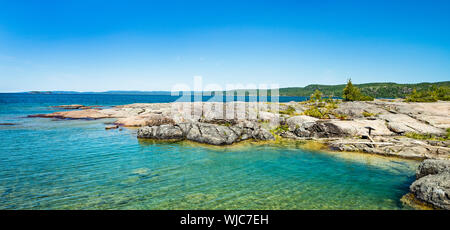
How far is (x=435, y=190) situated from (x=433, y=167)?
373cm

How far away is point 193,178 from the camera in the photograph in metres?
14.8

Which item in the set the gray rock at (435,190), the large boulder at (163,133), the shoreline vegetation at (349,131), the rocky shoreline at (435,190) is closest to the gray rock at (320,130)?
the shoreline vegetation at (349,131)

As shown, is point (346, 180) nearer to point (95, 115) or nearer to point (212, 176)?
point (212, 176)

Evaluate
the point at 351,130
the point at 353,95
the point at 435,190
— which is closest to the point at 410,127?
the point at 351,130

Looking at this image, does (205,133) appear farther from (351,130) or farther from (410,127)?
(410,127)

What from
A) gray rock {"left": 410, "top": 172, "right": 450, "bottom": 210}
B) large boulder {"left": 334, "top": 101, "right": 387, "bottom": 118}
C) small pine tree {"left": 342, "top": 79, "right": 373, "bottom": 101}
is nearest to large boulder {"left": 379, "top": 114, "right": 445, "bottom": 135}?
large boulder {"left": 334, "top": 101, "right": 387, "bottom": 118}

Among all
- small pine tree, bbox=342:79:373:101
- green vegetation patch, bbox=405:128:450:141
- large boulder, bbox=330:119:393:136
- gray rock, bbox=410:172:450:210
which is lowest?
gray rock, bbox=410:172:450:210

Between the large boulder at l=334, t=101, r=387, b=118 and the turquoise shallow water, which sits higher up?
the large boulder at l=334, t=101, r=387, b=118

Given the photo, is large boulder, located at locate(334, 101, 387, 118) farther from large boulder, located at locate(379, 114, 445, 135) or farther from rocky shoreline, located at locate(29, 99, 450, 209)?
large boulder, located at locate(379, 114, 445, 135)

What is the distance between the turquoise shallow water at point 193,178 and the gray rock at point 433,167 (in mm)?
1097

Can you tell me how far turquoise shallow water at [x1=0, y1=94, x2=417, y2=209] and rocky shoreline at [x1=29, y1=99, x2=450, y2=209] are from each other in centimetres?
186

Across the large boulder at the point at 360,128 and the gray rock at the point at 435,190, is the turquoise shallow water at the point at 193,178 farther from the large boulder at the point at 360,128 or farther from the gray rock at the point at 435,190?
the large boulder at the point at 360,128

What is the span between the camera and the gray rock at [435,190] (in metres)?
10.4

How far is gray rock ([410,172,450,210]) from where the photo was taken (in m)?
10.4
